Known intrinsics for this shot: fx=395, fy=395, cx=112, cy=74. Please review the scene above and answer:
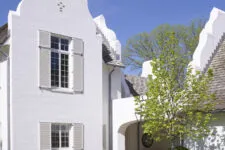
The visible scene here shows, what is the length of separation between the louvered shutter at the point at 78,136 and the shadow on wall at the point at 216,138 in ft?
16.5

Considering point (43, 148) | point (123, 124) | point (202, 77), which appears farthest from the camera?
point (123, 124)

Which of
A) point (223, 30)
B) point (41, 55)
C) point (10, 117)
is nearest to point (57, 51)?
point (41, 55)

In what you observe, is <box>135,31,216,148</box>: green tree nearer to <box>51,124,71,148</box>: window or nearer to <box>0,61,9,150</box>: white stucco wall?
<box>51,124,71,148</box>: window

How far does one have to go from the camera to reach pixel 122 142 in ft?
62.2

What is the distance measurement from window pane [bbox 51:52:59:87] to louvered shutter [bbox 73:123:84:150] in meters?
2.06

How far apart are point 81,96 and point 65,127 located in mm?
1547

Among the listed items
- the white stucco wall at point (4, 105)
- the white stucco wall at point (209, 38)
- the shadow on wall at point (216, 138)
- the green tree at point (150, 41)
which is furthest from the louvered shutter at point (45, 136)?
A: the green tree at point (150, 41)

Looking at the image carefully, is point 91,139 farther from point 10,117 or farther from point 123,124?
point 10,117

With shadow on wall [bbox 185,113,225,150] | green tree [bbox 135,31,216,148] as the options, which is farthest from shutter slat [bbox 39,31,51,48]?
shadow on wall [bbox 185,113,225,150]

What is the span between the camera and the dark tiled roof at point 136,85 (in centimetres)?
2278

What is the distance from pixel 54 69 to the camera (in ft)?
55.6

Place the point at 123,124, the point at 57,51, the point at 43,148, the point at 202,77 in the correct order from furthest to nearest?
the point at 123,124 < the point at 57,51 < the point at 43,148 < the point at 202,77

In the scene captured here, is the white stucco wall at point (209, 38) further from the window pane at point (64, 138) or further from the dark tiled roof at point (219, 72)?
the window pane at point (64, 138)

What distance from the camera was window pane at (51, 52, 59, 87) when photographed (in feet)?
55.5
